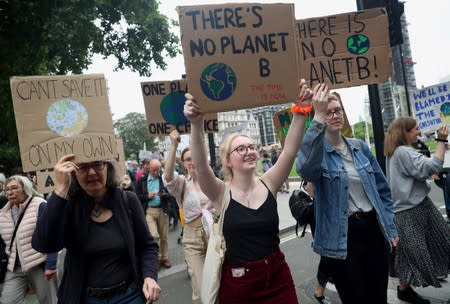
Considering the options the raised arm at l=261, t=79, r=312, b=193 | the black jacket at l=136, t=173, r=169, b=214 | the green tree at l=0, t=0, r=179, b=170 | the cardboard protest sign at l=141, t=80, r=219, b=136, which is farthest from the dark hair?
the green tree at l=0, t=0, r=179, b=170

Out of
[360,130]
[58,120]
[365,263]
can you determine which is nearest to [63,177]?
[58,120]

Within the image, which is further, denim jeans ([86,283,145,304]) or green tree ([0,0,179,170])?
green tree ([0,0,179,170])

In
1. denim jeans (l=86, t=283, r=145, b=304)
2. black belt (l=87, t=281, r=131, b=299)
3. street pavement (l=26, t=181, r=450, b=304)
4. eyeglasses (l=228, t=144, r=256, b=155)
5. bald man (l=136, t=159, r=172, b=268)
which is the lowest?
street pavement (l=26, t=181, r=450, b=304)

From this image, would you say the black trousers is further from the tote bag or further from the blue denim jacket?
the tote bag

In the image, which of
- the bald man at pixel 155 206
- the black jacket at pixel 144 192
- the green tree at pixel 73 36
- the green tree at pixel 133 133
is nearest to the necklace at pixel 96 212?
the bald man at pixel 155 206

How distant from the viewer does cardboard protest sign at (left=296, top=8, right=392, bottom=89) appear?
3350 millimetres

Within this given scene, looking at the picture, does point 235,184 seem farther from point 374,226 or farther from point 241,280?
point 374,226

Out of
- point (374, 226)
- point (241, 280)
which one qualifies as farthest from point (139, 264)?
point (374, 226)

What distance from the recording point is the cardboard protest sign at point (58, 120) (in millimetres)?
2537

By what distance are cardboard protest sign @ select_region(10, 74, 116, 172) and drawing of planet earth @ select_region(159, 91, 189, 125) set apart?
1.98 m

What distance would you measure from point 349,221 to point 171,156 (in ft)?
5.96

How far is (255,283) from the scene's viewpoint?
2.33m

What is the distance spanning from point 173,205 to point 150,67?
4.66m

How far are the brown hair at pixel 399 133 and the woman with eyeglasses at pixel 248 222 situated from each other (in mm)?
1622
